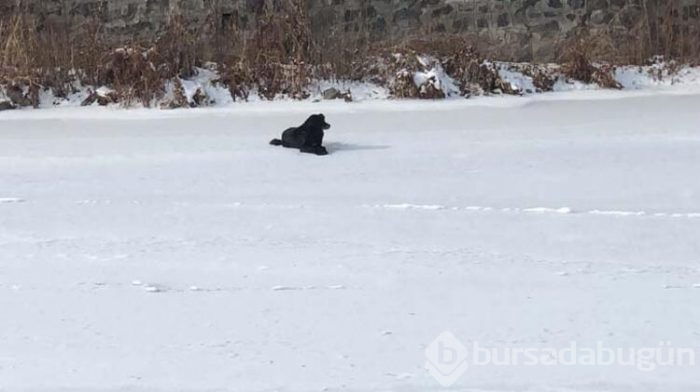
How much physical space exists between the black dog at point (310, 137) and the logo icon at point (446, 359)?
3.54 metres

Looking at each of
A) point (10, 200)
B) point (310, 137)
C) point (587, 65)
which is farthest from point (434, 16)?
point (10, 200)

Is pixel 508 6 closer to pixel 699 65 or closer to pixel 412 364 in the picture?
pixel 699 65

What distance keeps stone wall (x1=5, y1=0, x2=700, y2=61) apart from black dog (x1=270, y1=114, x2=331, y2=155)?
4113 mm

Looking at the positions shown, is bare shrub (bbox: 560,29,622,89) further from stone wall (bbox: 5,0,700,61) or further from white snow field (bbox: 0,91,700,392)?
white snow field (bbox: 0,91,700,392)

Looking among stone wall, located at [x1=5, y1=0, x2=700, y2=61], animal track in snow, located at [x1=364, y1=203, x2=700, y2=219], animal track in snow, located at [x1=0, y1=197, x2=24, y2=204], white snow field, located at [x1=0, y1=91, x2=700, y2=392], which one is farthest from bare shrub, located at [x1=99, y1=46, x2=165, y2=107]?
animal track in snow, located at [x1=364, y1=203, x2=700, y2=219]

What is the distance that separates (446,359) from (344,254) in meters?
1.39

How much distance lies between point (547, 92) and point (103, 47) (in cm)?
431

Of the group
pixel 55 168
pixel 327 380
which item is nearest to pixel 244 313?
pixel 327 380

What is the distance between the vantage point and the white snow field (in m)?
4.21

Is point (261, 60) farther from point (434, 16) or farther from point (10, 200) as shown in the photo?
point (10, 200)

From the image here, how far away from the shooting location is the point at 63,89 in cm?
1028

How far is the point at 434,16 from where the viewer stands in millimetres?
12086

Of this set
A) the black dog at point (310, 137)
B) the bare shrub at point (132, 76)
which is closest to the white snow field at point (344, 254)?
the black dog at point (310, 137)

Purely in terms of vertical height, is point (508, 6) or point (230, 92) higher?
point (508, 6)
